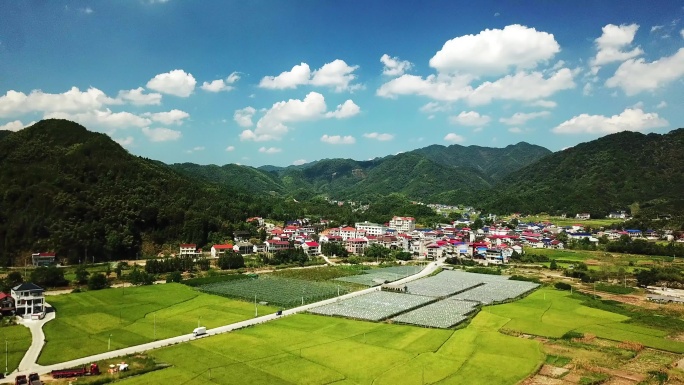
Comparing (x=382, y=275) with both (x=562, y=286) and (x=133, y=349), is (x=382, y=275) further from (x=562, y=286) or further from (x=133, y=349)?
(x=133, y=349)

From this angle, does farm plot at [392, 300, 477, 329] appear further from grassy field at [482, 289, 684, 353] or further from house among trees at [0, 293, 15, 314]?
house among trees at [0, 293, 15, 314]

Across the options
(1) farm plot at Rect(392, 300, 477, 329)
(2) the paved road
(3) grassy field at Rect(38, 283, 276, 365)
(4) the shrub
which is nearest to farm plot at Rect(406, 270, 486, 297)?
(1) farm plot at Rect(392, 300, 477, 329)

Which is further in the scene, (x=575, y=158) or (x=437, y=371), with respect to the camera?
(x=575, y=158)

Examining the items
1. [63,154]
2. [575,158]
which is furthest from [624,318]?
[575,158]

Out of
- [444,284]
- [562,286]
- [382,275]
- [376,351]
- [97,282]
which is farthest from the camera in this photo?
[382,275]

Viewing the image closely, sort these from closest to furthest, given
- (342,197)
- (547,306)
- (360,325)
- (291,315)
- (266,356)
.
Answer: (266,356), (360,325), (291,315), (547,306), (342,197)

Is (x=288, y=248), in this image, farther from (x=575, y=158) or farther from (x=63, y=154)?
(x=575, y=158)

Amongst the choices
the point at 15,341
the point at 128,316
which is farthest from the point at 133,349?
the point at 128,316
